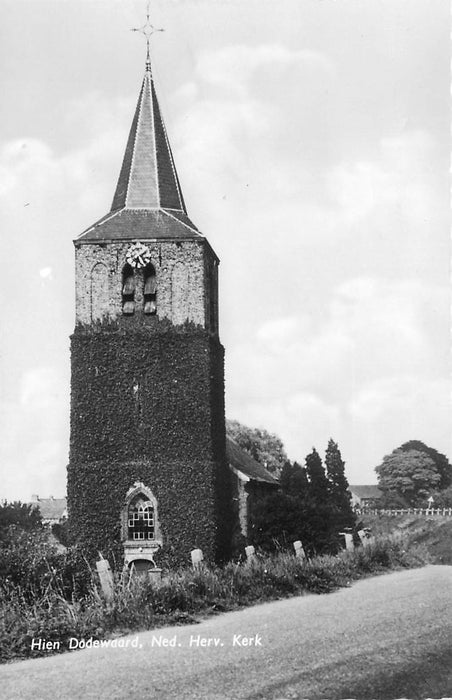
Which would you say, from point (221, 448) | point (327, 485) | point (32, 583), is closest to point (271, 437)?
point (327, 485)

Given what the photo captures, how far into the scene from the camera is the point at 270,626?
1187cm

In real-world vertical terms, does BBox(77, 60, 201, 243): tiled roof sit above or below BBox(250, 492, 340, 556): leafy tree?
above

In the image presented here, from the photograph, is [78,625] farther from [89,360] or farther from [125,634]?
[89,360]

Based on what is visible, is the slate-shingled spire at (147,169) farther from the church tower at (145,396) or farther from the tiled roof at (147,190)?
the church tower at (145,396)

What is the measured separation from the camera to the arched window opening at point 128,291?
32938 millimetres

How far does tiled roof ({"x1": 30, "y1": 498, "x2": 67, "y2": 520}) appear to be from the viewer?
3514 inches

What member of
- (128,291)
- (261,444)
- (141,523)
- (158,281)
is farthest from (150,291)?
(261,444)

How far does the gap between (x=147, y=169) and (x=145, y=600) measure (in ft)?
83.0

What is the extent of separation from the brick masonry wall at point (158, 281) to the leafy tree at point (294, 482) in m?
8.22

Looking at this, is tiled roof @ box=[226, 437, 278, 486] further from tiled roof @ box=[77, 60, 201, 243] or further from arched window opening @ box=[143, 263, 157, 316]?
tiled roof @ box=[77, 60, 201, 243]

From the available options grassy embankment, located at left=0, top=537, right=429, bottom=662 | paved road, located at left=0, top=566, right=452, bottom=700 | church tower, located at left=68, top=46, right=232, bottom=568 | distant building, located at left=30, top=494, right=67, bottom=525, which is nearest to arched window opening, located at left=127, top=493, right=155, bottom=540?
church tower, located at left=68, top=46, right=232, bottom=568

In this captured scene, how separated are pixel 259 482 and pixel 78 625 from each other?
27.7 meters

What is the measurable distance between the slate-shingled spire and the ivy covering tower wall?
585 cm

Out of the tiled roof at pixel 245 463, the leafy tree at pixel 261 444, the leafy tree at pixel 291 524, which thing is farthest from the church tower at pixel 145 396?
the leafy tree at pixel 261 444
